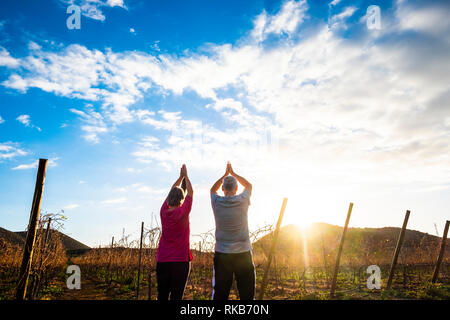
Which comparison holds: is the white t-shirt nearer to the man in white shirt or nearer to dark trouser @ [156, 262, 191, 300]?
the man in white shirt

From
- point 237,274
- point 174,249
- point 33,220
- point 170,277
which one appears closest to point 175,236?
point 174,249

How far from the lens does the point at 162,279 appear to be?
279cm

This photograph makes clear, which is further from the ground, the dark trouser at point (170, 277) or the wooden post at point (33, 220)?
the wooden post at point (33, 220)

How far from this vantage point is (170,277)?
2.81 metres

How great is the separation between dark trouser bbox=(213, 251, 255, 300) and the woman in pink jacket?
364 mm

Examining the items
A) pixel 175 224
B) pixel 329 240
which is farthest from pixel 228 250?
pixel 329 240

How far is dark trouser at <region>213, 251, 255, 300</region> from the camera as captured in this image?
263 centimetres

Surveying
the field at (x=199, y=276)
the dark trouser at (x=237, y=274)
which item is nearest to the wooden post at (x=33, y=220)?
the field at (x=199, y=276)

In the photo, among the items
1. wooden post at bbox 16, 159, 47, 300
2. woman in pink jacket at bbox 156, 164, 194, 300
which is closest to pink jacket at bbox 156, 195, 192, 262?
woman in pink jacket at bbox 156, 164, 194, 300

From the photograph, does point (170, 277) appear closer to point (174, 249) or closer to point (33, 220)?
point (174, 249)

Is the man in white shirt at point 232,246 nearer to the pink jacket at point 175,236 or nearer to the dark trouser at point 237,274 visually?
the dark trouser at point 237,274

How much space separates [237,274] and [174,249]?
0.67 meters

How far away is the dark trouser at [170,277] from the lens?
2768mm
